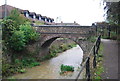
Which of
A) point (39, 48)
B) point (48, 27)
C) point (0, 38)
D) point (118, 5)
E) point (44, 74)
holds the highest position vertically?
point (118, 5)

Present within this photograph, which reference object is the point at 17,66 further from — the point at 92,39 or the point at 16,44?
the point at 92,39

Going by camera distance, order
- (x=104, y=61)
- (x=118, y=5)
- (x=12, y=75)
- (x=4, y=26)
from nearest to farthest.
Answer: (x=104, y=61)
(x=118, y=5)
(x=12, y=75)
(x=4, y=26)

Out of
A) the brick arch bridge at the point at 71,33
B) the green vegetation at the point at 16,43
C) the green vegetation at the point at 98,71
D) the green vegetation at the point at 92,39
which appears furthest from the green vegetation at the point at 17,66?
the green vegetation at the point at 98,71

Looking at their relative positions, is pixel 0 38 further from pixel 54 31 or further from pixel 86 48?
pixel 86 48

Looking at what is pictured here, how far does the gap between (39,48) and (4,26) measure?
4.67 metres

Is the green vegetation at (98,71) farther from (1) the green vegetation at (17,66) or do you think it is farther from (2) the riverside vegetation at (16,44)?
(2) the riverside vegetation at (16,44)

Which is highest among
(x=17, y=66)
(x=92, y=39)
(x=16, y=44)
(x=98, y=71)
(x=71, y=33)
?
(x=71, y=33)

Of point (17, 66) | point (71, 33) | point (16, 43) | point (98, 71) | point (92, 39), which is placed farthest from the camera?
point (71, 33)

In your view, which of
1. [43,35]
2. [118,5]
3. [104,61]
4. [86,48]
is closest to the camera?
[104,61]

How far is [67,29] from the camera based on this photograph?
15.3 m

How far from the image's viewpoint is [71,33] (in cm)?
1525

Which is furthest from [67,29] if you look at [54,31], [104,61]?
[104,61]

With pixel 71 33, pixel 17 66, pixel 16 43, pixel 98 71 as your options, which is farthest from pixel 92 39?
pixel 98 71

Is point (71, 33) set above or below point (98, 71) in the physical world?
above
